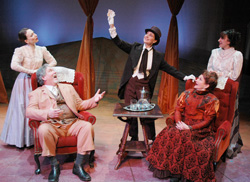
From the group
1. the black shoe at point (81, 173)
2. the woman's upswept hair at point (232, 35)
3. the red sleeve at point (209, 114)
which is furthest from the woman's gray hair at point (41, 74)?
the woman's upswept hair at point (232, 35)

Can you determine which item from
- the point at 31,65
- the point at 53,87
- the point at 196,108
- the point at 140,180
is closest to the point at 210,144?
the point at 196,108

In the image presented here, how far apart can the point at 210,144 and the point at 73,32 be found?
5.51 meters

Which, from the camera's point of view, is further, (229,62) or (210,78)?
(229,62)

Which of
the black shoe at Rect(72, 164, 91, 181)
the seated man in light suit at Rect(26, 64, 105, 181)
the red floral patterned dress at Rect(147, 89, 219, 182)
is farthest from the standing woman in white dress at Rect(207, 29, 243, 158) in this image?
the black shoe at Rect(72, 164, 91, 181)

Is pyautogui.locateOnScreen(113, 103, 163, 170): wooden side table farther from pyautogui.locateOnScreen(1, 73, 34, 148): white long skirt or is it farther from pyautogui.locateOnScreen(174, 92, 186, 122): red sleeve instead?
pyautogui.locateOnScreen(1, 73, 34, 148): white long skirt

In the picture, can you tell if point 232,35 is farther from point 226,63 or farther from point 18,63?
point 18,63

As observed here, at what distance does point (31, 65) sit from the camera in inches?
132

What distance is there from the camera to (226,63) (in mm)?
3281

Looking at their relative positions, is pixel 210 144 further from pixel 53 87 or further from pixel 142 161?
pixel 53 87

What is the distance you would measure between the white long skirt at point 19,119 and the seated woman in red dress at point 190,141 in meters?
1.72

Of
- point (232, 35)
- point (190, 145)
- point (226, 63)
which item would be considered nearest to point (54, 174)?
point (190, 145)

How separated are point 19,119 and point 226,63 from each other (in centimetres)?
282

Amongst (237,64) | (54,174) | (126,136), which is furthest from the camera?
(237,64)

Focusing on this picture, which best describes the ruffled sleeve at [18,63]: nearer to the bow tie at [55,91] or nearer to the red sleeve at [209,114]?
the bow tie at [55,91]
